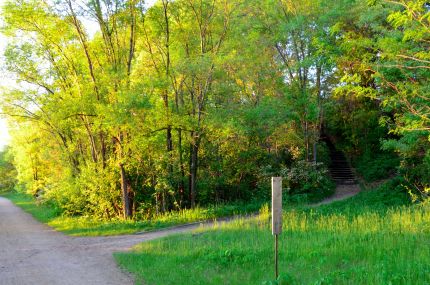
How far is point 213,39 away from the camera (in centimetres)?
1883

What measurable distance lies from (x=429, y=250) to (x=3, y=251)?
38.0 feet

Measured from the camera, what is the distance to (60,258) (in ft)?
32.8

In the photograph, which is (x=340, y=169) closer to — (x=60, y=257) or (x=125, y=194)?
(x=125, y=194)

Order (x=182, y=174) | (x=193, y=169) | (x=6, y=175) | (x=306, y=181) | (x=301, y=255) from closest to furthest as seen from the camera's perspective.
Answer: (x=301, y=255) < (x=193, y=169) < (x=182, y=174) < (x=306, y=181) < (x=6, y=175)

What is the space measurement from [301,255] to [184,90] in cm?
1241

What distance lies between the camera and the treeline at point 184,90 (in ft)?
53.3

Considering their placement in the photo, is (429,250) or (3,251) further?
(3,251)

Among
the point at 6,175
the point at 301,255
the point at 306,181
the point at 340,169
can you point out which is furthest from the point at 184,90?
the point at 6,175

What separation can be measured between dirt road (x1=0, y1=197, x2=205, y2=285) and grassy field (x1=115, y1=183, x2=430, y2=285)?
0.64 meters

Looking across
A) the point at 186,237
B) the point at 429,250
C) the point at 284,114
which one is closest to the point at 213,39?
the point at 284,114

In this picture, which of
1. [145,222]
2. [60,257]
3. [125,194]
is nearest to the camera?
[60,257]

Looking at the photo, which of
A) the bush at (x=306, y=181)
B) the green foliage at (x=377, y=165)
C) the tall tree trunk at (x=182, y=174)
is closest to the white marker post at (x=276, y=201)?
the tall tree trunk at (x=182, y=174)

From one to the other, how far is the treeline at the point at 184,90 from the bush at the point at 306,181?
0.83 ft

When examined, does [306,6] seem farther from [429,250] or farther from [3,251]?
[3,251]
